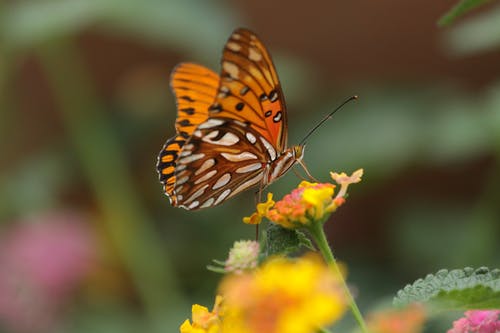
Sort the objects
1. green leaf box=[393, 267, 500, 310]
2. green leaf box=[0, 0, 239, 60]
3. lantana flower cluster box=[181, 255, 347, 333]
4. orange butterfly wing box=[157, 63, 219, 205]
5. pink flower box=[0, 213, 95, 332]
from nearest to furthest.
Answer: lantana flower cluster box=[181, 255, 347, 333], green leaf box=[393, 267, 500, 310], orange butterfly wing box=[157, 63, 219, 205], green leaf box=[0, 0, 239, 60], pink flower box=[0, 213, 95, 332]

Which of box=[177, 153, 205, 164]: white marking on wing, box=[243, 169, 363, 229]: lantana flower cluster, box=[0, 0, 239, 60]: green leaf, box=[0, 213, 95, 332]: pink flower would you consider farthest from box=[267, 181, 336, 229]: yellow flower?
box=[0, 213, 95, 332]: pink flower

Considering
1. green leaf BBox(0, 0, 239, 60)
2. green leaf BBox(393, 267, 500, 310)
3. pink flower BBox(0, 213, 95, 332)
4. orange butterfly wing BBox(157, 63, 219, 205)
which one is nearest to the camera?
green leaf BBox(393, 267, 500, 310)

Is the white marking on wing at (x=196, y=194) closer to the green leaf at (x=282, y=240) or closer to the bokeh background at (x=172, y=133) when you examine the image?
the green leaf at (x=282, y=240)

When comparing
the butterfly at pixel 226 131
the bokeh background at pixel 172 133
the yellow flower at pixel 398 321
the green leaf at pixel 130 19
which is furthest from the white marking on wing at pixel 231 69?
the green leaf at pixel 130 19

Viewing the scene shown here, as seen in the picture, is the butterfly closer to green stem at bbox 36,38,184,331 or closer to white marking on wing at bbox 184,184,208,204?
white marking on wing at bbox 184,184,208,204

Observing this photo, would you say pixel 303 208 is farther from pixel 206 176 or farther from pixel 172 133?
pixel 172 133

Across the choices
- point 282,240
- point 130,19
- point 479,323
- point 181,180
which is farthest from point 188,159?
point 130,19

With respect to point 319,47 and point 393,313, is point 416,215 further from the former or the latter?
point 393,313
